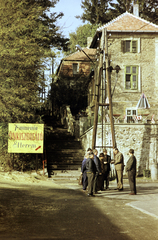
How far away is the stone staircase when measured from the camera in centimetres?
2261

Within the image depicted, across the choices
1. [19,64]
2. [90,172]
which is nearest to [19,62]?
[19,64]

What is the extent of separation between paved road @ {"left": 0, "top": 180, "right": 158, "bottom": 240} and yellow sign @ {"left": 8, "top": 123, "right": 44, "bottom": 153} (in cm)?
715

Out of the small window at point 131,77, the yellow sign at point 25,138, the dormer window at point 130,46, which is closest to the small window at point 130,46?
the dormer window at point 130,46

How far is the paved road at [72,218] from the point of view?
24.1 ft

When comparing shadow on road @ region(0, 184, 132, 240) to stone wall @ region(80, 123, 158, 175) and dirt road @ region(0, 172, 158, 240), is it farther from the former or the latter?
stone wall @ region(80, 123, 158, 175)

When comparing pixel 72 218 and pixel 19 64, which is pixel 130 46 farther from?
pixel 72 218

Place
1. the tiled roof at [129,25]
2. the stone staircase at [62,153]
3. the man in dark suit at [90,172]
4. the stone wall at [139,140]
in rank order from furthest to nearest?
the tiled roof at [129,25]
the stone wall at [139,140]
the stone staircase at [62,153]
the man in dark suit at [90,172]

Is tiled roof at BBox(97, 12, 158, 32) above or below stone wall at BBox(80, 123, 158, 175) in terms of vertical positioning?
above

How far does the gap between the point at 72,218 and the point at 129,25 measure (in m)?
25.8

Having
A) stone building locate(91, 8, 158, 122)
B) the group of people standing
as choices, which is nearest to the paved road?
the group of people standing

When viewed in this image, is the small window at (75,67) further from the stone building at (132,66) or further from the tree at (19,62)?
the tree at (19,62)

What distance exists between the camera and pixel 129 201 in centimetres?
1270

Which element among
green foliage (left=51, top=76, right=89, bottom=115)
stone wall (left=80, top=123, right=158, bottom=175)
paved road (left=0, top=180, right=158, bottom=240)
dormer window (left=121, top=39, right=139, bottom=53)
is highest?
dormer window (left=121, top=39, right=139, bottom=53)

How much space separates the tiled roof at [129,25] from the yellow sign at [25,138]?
13911 mm
